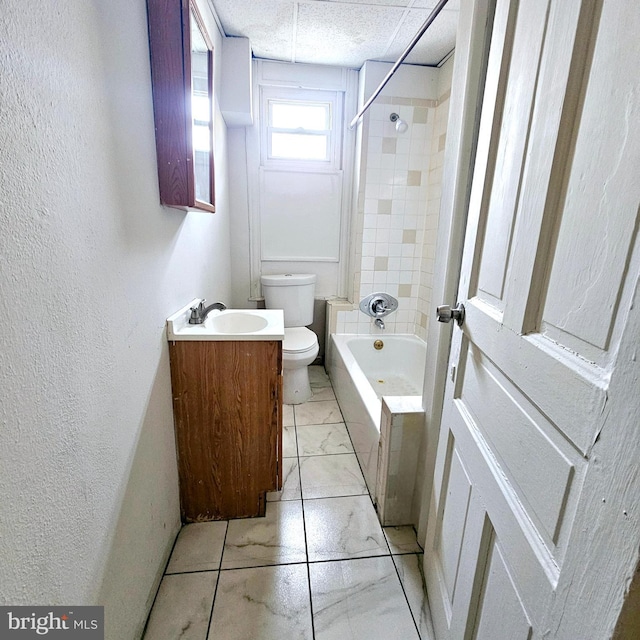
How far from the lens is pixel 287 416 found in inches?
89.7

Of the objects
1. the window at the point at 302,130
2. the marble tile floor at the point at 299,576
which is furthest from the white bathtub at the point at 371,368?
the window at the point at 302,130

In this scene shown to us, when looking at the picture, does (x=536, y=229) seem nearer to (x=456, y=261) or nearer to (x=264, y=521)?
(x=456, y=261)

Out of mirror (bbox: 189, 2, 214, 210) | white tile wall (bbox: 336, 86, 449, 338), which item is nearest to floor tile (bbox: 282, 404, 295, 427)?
white tile wall (bbox: 336, 86, 449, 338)

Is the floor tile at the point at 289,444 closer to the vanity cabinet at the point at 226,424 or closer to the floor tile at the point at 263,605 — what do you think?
the vanity cabinet at the point at 226,424

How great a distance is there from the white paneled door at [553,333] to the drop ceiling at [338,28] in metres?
1.38

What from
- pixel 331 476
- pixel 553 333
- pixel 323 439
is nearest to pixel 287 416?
pixel 323 439

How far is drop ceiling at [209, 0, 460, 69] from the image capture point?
5.76ft

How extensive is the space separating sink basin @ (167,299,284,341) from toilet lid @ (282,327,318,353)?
0.52 m

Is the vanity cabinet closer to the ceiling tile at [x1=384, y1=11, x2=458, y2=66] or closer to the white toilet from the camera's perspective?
the white toilet

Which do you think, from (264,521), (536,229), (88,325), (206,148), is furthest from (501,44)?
(264,521)

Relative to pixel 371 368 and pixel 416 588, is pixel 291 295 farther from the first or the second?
pixel 416 588

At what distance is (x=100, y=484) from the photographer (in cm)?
80

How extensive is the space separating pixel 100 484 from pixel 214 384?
56 centimetres

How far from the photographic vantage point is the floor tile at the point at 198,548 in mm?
1281
